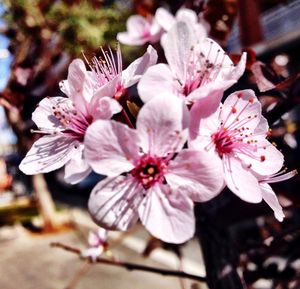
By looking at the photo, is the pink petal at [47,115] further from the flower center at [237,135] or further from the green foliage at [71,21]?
the green foliage at [71,21]

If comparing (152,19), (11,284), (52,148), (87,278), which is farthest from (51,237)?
(52,148)

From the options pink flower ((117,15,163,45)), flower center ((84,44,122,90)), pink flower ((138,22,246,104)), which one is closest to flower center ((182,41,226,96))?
pink flower ((138,22,246,104))

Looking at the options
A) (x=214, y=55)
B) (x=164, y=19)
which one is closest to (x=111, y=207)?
(x=214, y=55)

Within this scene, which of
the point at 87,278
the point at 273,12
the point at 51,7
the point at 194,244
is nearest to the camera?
the point at 51,7

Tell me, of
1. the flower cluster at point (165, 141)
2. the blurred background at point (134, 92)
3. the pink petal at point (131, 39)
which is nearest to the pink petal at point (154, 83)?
the flower cluster at point (165, 141)

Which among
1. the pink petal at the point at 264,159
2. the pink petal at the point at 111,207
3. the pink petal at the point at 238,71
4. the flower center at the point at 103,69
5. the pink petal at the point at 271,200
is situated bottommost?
the pink petal at the point at 271,200

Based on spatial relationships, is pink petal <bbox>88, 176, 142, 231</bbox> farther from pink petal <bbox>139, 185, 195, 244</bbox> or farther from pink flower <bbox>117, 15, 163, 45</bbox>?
pink flower <bbox>117, 15, 163, 45</bbox>

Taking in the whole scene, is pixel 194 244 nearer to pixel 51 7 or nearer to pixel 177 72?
pixel 51 7
